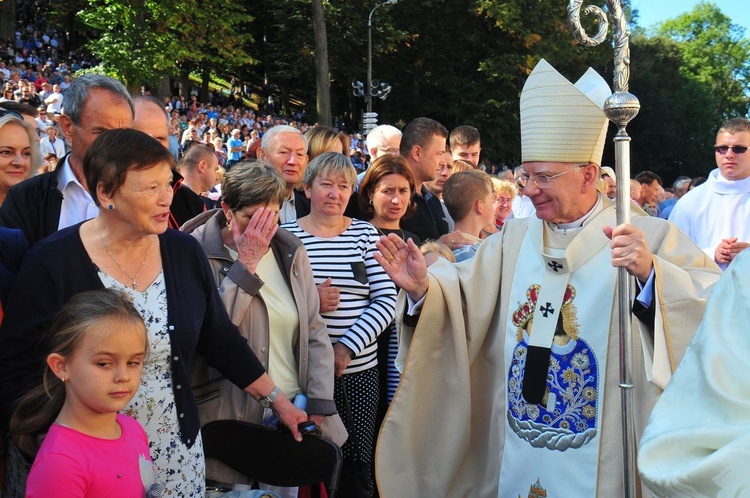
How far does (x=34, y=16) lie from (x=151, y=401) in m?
37.0

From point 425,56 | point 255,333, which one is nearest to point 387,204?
point 255,333

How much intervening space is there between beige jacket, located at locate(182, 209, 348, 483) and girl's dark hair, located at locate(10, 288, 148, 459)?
0.91 meters

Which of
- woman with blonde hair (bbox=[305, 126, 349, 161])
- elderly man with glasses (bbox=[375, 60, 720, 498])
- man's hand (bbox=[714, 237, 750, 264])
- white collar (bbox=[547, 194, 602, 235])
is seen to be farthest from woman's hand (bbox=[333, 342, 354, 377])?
man's hand (bbox=[714, 237, 750, 264])

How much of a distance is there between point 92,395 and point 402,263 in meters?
1.43

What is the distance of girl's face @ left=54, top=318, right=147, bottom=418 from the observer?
2.51 meters

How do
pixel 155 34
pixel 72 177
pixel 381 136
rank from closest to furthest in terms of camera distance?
Answer: pixel 72 177 < pixel 381 136 < pixel 155 34

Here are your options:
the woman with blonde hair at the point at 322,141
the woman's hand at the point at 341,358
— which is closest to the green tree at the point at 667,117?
the woman with blonde hair at the point at 322,141

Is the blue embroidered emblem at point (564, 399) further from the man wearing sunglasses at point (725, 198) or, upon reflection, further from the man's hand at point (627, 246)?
the man wearing sunglasses at point (725, 198)

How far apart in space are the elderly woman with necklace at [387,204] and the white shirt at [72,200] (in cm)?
183

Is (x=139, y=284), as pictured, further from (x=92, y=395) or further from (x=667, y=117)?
(x=667, y=117)

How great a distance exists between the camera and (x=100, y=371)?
2.53 m

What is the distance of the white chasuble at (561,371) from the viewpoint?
326 centimetres

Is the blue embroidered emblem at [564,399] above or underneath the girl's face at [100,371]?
underneath

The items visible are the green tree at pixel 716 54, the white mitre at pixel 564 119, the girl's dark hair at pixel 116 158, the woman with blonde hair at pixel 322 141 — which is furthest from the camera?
the green tree at pixel 716 54
